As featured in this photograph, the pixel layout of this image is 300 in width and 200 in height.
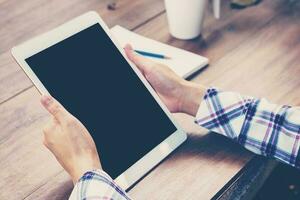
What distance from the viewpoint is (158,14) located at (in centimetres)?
114

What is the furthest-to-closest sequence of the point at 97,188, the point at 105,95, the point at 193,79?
the point at 193,79 → the point at 105,95 → the point at 97,188

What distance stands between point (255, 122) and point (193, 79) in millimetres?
199

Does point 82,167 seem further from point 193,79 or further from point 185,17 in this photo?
point 185,17

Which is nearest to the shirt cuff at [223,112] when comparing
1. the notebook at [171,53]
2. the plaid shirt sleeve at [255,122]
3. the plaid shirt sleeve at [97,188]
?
the plaid shirt sleeve at [255,122]

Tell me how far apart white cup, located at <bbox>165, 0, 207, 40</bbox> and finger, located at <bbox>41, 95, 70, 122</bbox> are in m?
0.42

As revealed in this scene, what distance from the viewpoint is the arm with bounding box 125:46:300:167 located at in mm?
759

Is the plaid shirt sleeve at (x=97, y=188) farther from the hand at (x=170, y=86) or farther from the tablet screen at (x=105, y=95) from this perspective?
the hand at (x=170, y=86)

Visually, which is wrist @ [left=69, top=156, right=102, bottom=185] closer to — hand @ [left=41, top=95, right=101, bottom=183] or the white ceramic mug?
hand @ [left=41, top=95, right=101, bottom=183]

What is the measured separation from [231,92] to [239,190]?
0.68ft

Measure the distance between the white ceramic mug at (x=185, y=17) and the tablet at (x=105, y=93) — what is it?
25 centimetres

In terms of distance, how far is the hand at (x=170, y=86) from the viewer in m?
0.83

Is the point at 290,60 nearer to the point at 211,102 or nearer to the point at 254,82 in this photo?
the point at 254,82

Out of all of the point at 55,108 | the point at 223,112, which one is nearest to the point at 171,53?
the point at 223,112

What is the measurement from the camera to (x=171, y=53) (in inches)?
38.7
